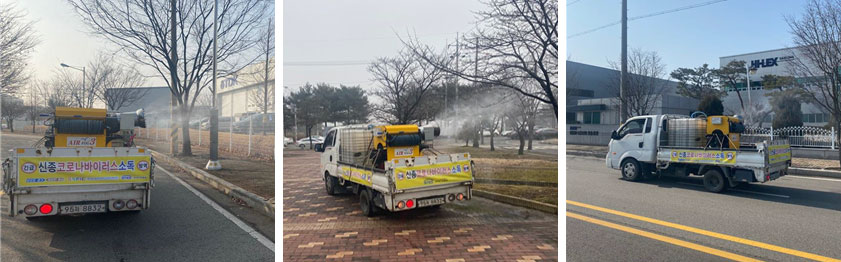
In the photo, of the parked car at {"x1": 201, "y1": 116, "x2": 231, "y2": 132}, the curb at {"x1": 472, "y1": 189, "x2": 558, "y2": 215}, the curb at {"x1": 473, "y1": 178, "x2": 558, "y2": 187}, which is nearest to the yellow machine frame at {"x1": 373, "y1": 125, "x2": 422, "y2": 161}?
the curb at {"x1": 473, "y1": 178, "x2": 558, "y2": 187}

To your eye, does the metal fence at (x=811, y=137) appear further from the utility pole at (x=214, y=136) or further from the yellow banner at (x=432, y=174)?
the utility pole at (x=214, y=136)

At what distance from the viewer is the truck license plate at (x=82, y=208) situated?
2.47m

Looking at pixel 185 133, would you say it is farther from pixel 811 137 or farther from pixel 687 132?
pixel 811 137

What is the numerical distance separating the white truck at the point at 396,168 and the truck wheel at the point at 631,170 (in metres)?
3.27

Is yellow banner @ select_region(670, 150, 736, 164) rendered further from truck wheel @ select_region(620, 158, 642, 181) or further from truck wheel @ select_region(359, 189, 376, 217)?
truck wheel @ select_region(359, 189, 376, 217)

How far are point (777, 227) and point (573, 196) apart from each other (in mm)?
1473

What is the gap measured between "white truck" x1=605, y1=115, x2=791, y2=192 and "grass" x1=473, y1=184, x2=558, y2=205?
245 centimetres

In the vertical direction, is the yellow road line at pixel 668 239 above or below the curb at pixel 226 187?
below

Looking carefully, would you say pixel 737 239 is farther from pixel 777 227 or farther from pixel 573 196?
pixel 573 196

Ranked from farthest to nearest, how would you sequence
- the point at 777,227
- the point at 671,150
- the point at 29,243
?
the point at 671,150, the point at 777,227, the point at 29,243

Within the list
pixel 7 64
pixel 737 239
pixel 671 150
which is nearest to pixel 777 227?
pixel 737 239

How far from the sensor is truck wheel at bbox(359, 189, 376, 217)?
3.18m

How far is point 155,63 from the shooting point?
404cm

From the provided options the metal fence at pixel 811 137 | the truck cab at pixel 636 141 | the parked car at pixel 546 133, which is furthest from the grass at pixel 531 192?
the metal fence at pixel 811 137
